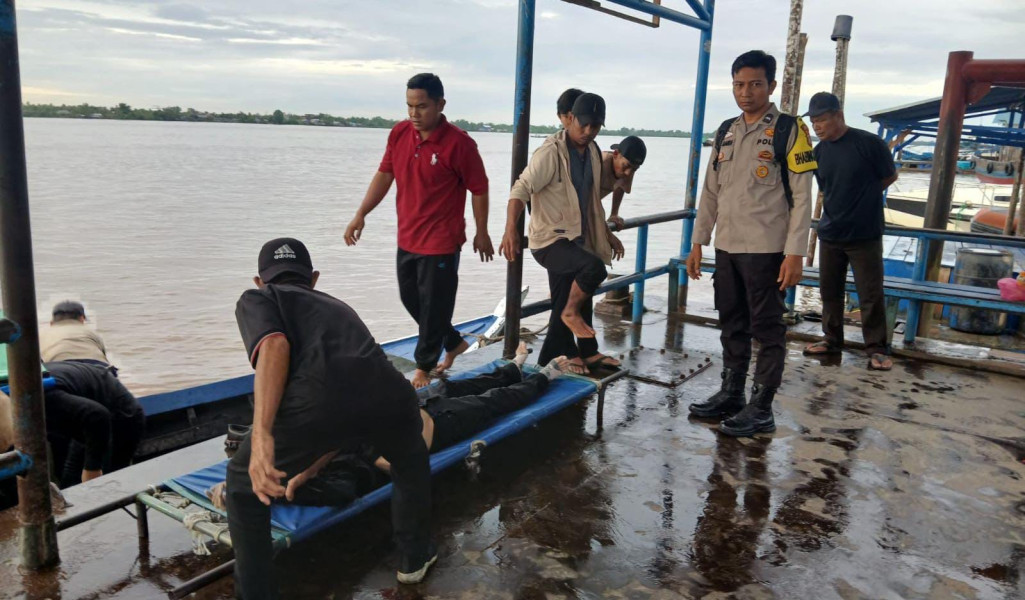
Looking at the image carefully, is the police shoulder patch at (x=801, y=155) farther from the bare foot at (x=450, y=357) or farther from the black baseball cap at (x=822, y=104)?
the bare foot at (x=450, y=357)

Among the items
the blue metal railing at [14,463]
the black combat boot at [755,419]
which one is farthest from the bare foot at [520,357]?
the blue metal railing at [14,463]

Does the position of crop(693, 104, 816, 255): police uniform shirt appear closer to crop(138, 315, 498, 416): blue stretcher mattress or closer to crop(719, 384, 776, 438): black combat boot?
crop(719, 384, 776, 438): black combat boot

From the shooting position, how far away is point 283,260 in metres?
2.42

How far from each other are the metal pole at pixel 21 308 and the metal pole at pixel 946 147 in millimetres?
7460

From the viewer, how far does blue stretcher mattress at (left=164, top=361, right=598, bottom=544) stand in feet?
8.21

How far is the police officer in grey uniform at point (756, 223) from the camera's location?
3766 millimetres

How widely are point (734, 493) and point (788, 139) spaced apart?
1.82 m

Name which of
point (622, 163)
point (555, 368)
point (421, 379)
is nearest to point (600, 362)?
point (555, 368)

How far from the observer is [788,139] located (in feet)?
12.4

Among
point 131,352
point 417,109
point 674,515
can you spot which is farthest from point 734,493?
point 131,352

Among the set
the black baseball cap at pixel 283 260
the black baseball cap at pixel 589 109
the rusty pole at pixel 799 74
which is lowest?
the black baseball cap at pixel 283 260

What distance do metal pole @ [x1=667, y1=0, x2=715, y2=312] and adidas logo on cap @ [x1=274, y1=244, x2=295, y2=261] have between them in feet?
14.7

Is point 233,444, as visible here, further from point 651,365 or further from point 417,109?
point 651,365

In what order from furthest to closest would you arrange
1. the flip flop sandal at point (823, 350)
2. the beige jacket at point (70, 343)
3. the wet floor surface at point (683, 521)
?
the flip flop sandal at point (823, 350), the beige jacket at point (70, 343), the wet floor surface at point (683, 521)
